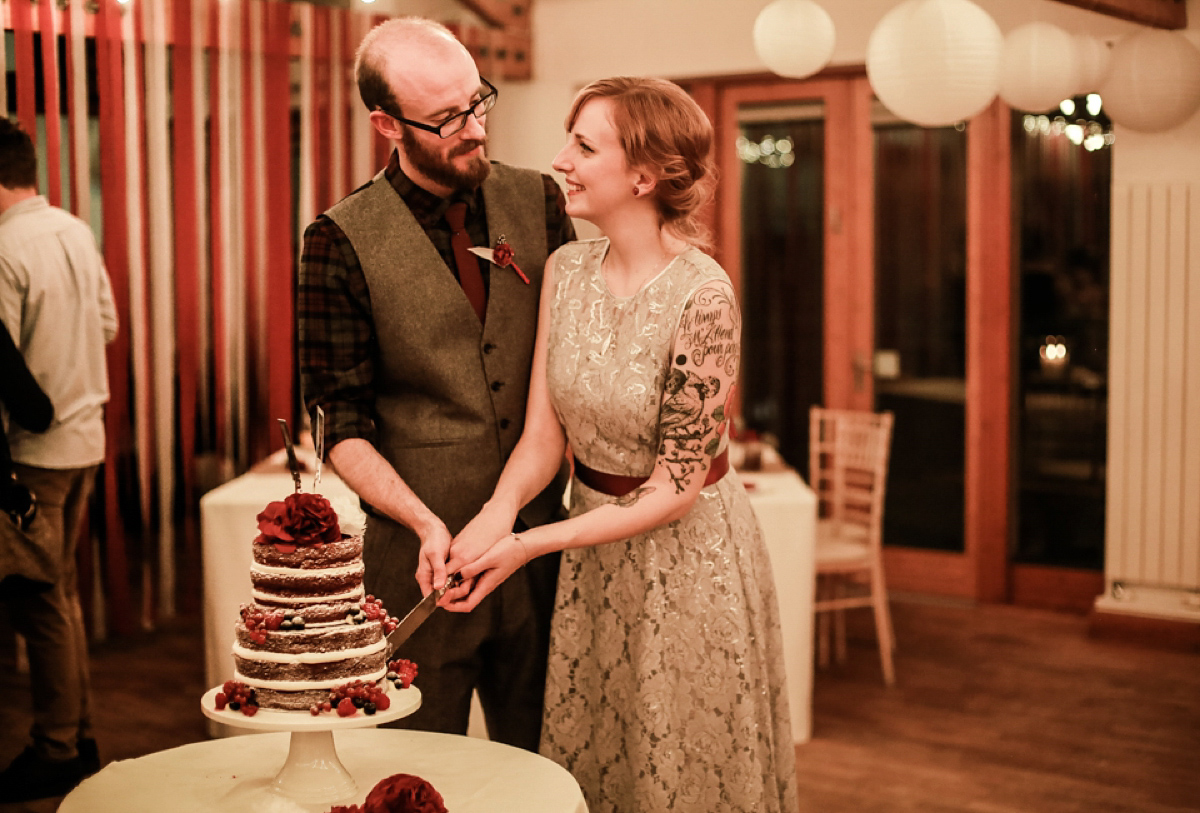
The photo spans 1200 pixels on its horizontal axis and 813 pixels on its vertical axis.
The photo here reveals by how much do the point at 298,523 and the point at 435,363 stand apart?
0.45 meters

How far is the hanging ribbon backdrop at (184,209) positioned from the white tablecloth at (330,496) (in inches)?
34.0

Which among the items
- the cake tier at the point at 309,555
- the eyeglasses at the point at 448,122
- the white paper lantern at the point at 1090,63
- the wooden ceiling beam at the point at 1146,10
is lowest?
the cake tier at the point at 309,555

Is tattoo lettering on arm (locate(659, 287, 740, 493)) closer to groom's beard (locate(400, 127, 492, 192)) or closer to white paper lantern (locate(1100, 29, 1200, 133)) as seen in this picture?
groom's beard (locate(400, 127, 492, 192))

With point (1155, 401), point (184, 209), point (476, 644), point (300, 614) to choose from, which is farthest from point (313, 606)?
point (1155, 401)

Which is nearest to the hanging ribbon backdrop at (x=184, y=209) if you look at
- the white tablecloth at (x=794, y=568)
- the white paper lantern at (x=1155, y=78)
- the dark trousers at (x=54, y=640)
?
the dark trousers at (x=54, y=640)

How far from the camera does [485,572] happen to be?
5.25ft

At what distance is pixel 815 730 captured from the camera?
3.90 metres

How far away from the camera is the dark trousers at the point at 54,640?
3.21 m

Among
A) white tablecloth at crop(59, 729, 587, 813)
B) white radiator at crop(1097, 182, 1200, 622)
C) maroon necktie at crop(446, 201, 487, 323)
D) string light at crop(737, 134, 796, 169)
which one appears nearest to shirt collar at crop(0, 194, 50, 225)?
maroon necktie at crop(446, 201, 487, 323)

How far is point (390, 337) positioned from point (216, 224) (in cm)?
311

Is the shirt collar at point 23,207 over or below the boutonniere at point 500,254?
over

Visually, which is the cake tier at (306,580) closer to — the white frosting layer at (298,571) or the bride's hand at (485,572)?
the white frosting layer at (298,571)

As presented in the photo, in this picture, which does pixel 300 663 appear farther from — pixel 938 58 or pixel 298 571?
pixel 938 58

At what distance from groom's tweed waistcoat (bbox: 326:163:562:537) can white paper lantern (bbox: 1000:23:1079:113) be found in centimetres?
294
